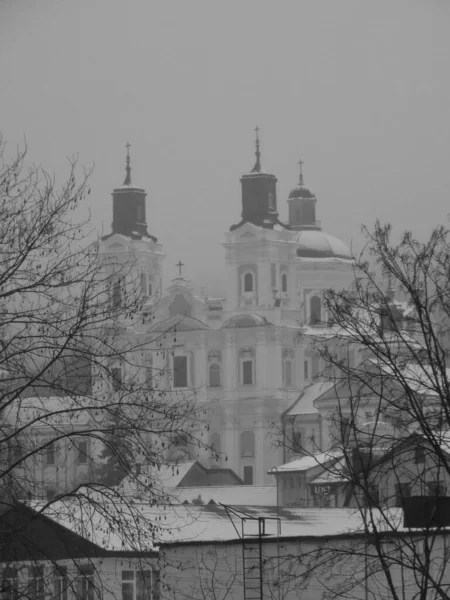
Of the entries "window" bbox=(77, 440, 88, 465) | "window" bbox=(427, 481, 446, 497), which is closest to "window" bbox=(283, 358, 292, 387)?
"window" bbox=(77, 440, 88, 465)

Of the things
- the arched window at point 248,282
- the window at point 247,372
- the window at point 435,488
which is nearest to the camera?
the window at point 435,488

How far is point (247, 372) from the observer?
359 feet

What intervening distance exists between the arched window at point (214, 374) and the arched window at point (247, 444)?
174 inches

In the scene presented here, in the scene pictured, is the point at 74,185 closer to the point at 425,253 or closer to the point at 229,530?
the point at 425,253

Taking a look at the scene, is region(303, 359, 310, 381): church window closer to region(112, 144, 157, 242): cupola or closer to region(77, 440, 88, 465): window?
region(112, 144, 157, 242): cupola

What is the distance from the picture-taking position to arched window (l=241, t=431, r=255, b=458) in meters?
106

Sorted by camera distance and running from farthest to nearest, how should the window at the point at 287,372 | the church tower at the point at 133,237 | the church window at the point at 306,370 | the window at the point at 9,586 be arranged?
the church tower at the point at 133,237 < the church window at the point at 306,370 < the window at the point at 287,372 < the window at the point at 9,586

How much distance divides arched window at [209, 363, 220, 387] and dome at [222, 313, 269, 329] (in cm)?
277

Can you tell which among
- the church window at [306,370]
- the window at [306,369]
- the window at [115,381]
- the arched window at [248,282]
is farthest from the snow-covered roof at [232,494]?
the window at [115,381]

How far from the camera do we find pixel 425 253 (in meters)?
17.9

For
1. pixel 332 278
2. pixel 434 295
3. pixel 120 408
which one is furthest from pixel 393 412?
pixel 332 278

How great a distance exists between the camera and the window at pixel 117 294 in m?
15.8

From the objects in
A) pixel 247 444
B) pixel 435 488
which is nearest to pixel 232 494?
pixel 247 444

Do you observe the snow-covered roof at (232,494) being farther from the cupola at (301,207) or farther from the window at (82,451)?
the cupola at (301,207)
